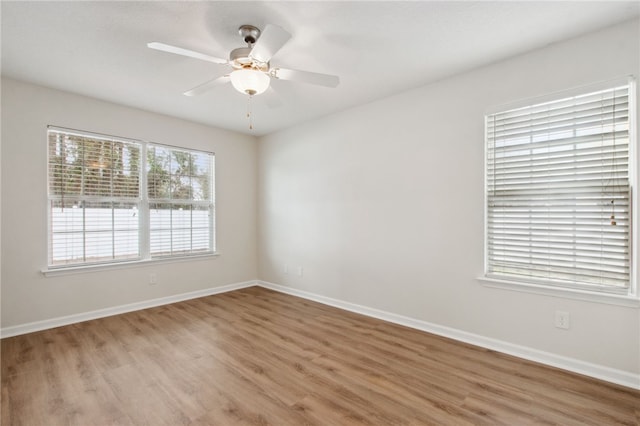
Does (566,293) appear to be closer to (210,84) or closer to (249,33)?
(249,33)

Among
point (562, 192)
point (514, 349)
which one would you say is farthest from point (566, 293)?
point (562, 192)

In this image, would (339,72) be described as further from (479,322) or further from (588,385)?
(588,385)

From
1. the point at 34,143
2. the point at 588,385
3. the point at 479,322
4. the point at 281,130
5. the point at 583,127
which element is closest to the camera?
the point at 588,385

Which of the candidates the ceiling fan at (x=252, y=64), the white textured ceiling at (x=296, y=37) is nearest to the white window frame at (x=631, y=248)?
the white textured ceiling at (x=296, y=37)

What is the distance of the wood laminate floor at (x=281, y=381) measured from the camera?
6.04ft

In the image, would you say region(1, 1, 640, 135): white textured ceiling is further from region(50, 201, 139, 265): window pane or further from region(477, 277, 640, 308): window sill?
region(477, 277, 640, 308): window sill

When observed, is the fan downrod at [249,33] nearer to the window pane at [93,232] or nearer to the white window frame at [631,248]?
the white window frame at [631,248]

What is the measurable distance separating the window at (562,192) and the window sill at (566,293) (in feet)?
0.18

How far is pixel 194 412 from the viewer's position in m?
1.87

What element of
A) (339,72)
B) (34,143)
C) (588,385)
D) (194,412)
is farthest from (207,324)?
(588,385)

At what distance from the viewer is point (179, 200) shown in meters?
4.33

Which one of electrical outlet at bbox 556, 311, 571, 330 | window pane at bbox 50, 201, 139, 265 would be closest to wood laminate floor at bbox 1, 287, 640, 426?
electrical outlet at bbox 556, 311, 571, 330

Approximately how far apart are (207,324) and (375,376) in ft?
6.45

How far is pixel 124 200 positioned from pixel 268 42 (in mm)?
3038
